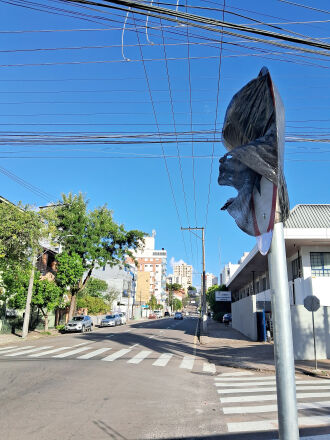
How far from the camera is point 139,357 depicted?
606 inches

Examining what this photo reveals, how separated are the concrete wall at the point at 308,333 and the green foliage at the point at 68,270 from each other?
2249 cm

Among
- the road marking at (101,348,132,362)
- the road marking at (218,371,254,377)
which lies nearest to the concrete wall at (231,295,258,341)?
the road marking at (101,348,132,362)

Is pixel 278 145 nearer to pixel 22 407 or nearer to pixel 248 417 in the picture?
pixel 248 417

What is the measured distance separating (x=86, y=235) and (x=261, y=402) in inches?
1205

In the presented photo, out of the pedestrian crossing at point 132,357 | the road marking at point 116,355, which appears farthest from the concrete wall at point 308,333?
the road marking at point 116,355

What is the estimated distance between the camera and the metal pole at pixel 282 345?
5.88 feet

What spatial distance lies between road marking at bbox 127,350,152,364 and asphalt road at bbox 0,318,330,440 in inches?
32.6

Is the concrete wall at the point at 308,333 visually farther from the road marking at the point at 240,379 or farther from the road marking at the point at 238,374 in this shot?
the road marking at the point at 240,379

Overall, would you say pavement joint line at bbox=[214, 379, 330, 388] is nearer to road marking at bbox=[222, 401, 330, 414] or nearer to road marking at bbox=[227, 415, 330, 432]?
road marking at bbox=[222, 401, 330, 414]

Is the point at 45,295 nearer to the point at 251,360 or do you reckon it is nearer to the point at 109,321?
the point at 109,321

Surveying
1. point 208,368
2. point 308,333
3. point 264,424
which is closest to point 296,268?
point 308,333

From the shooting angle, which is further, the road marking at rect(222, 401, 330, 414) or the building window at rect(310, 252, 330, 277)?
the building window at rect(310, 252, 330, 277)

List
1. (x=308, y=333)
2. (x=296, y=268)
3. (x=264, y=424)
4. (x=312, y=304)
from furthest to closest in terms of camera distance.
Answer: (x=296, y=268) < (x=308, y=333) < (x=312, y=304) < (x=264, y=424)

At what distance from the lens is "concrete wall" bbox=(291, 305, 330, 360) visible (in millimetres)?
15336
